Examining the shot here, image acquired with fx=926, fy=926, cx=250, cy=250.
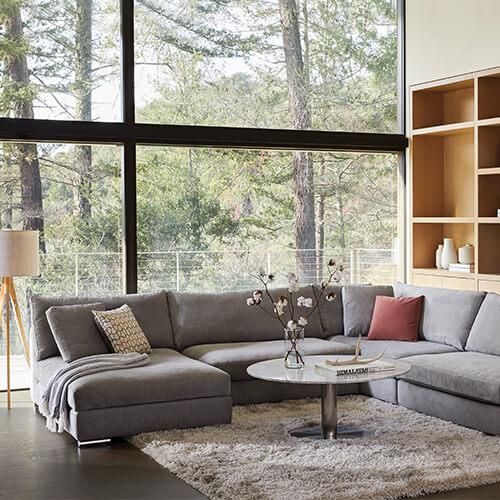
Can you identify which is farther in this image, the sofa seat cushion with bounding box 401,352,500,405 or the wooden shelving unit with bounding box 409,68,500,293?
the wooden shelving unit with bounding box 409,68,500,293

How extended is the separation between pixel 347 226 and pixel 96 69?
279 cm

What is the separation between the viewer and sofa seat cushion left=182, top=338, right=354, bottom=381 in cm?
630

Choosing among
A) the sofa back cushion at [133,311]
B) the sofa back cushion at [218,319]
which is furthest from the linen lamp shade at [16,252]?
the sofa back cushion at [218,319]

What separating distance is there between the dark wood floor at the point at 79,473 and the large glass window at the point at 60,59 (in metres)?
2.70

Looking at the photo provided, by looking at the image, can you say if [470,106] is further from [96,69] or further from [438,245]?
[96,69]

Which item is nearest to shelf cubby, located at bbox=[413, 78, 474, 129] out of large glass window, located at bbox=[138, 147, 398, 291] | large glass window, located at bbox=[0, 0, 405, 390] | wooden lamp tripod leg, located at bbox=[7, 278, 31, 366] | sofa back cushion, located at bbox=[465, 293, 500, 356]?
large glass window, located at bbox=[0, 0, 405, 390]

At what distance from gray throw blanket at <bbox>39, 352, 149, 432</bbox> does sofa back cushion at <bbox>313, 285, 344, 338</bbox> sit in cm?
180

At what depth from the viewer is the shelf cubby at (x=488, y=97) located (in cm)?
758

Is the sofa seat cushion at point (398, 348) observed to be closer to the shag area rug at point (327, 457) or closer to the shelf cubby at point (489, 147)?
the shag area rug at point (327, 457)

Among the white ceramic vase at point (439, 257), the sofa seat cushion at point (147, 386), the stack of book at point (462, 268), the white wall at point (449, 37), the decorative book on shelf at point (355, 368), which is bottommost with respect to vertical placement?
the sofa seat cushion at point (147, 386)

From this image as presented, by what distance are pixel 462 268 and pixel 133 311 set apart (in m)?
2.86

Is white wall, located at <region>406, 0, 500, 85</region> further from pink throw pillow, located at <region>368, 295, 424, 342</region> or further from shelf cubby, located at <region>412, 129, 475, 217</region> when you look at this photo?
pink throw pillow, located at <region>368, 295, 424, 342</region>

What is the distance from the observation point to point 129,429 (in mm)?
5539

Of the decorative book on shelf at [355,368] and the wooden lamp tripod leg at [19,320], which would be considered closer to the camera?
the decorative book on shelf at [355,368]
